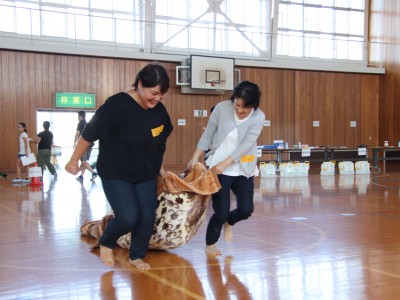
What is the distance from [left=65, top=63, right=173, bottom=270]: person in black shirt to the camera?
3426mm

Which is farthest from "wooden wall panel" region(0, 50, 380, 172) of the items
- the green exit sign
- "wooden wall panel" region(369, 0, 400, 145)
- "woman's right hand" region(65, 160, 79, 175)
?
"woman's right hand" region(65, 160, 79, 175)

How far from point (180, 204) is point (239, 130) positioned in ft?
2.53

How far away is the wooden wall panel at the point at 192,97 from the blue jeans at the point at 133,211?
11859 millimetres

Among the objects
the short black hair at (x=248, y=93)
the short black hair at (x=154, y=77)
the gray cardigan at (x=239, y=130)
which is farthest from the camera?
the gray cardigan at (x=239, y=130)

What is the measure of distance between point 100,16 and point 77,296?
44.2 feet

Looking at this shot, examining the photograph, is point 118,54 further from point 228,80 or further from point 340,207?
point 340,207

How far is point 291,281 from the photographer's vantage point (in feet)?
11.0

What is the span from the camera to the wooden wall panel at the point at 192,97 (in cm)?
1458

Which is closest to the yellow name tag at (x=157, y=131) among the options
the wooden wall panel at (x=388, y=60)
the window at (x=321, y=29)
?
the window at (x=321, y=29)

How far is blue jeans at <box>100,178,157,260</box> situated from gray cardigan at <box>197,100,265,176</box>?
2.23 feet

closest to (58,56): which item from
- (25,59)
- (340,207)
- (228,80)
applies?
(25,59)

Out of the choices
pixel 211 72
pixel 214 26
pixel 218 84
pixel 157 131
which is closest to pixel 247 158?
pixel 157 131

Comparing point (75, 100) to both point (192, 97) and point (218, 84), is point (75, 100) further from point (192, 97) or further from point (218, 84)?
point (218, 84)

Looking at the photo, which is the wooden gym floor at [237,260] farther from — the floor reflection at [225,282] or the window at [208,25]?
the window at [208,25]
